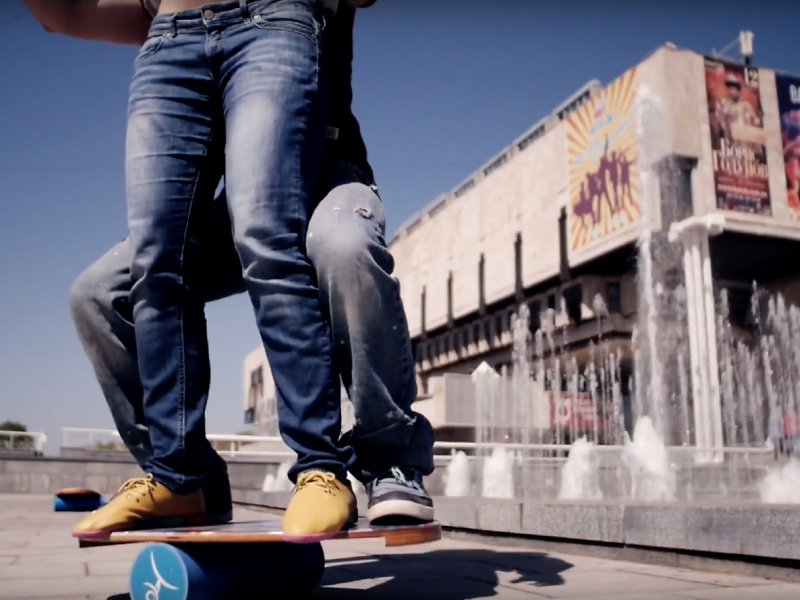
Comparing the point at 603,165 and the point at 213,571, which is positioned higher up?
the point at 603,165

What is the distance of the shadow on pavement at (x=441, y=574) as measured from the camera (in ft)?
6.19

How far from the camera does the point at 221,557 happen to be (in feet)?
5.23

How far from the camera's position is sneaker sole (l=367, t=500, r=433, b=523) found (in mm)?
1610

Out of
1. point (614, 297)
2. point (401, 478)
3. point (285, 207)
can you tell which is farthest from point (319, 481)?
point (614, 297)

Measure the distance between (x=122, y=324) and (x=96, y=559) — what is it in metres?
1.24

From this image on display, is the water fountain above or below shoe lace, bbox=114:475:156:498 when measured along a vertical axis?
above

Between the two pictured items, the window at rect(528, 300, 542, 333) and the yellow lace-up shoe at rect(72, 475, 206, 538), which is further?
the window at rect(528, 300, 542, 333)

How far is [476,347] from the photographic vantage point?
42.9m

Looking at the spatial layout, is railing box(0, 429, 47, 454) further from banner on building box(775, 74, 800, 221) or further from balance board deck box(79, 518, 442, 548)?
banner on building box(775, 74, 800, 221)

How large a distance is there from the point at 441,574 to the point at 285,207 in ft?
3.84

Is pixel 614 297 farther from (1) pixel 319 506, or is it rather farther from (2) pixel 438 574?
(1) pixel 319 506

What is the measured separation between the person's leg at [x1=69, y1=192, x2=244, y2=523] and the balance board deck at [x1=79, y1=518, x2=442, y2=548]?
0.30 m

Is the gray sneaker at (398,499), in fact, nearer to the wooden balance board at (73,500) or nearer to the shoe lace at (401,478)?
the shoe lace at (401,478)

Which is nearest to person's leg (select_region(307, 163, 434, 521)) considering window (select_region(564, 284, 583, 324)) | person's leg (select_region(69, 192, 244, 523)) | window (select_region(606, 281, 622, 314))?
person's leg (select_region(69, 192, 244, 523))
